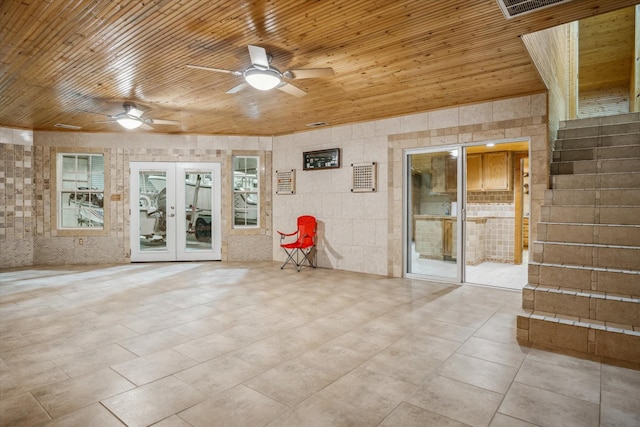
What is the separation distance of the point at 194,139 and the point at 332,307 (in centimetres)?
514

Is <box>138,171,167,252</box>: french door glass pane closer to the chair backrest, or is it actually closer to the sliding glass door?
the chair backrest

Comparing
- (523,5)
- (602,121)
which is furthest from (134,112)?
(602,121)

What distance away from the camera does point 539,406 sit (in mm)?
2061

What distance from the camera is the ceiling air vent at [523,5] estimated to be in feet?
8.46

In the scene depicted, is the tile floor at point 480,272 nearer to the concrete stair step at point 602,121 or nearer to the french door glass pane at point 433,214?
the french door glass pane at point 433,214

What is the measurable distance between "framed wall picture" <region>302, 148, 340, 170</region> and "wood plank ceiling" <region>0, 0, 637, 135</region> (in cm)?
106

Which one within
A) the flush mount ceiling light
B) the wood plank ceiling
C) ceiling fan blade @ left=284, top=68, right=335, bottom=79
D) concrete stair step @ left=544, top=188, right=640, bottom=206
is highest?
the wood plank ceiling

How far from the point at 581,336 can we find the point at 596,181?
218cm

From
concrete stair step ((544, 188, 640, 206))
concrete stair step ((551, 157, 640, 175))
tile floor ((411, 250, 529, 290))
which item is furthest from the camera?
tile floor ((411, 250, 529, 290))

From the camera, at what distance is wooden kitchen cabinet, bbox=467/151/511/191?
736 centimetres

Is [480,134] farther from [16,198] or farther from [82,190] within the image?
[16,198]

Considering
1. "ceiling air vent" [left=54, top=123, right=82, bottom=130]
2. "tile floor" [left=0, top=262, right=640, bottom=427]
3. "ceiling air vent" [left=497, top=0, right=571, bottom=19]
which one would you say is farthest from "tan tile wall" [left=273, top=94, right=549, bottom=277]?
"ceiling air vent" [left=54, top=123, right=82, bottom=130]

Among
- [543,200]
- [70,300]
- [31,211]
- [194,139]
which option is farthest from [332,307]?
[31,211]

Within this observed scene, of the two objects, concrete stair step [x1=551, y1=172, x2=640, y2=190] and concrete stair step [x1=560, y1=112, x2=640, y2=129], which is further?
concrete stair step [x1=560, y1=112, x2=640, y2=129]
